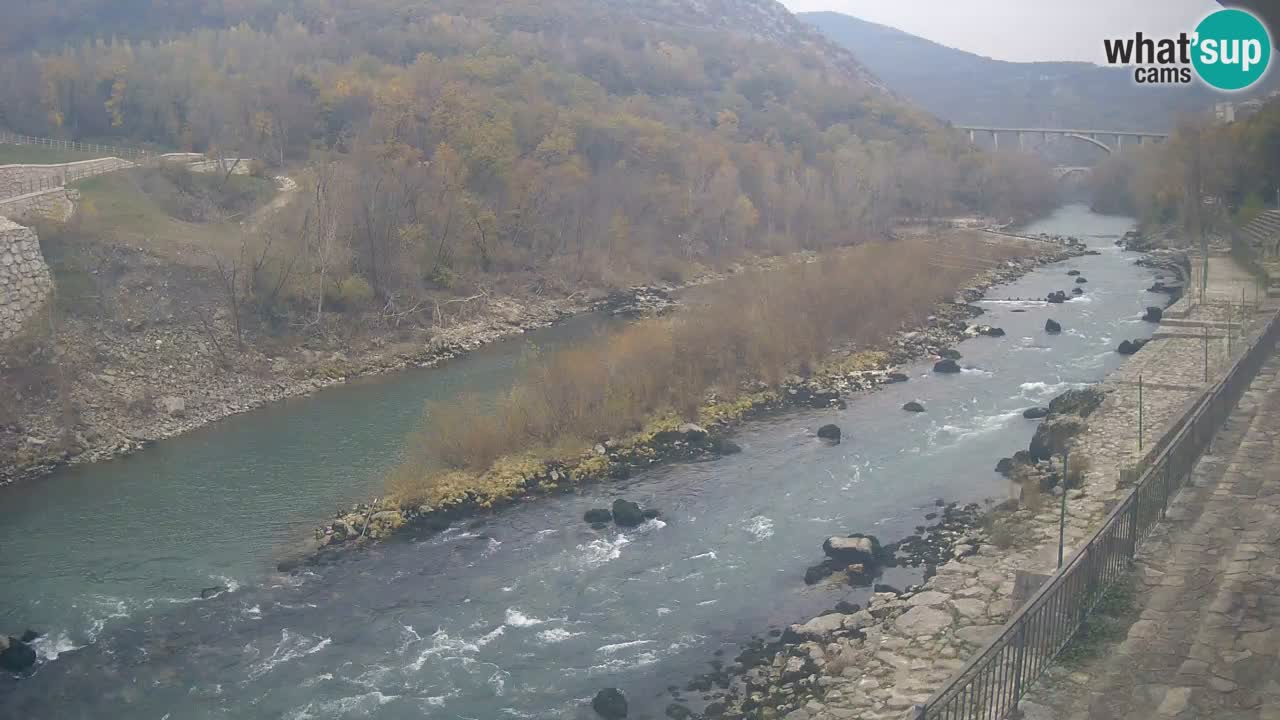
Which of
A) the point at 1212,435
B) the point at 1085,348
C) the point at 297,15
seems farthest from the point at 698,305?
the point at 297,15

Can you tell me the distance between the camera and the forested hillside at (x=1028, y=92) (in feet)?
264

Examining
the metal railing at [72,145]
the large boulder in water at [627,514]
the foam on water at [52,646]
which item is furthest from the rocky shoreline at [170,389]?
the metal railing at [72,145]

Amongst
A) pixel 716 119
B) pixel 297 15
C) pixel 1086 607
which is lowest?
pixel 1086 607

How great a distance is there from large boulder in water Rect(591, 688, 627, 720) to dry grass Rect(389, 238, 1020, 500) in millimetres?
6420

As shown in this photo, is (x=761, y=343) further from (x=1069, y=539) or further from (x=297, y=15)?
(x=297, y=15)

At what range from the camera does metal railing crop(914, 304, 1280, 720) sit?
6258mm

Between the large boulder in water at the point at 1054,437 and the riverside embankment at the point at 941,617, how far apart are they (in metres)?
0.19

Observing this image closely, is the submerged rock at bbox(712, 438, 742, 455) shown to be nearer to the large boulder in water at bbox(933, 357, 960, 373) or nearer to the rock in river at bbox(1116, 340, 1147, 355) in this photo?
the large boulder in water at bbox(933, 357, 960, 373)

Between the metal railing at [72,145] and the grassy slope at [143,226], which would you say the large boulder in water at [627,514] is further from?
the metal railing at [72,145]

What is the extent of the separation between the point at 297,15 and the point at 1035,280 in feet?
164

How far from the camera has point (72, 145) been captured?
37844mm

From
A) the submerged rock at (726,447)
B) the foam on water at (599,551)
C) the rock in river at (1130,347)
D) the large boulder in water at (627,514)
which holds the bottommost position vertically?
the foam on water at (599,551)

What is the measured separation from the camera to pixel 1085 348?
25828 millimetres

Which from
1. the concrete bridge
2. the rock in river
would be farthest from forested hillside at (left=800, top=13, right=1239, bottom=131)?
the rock in river
